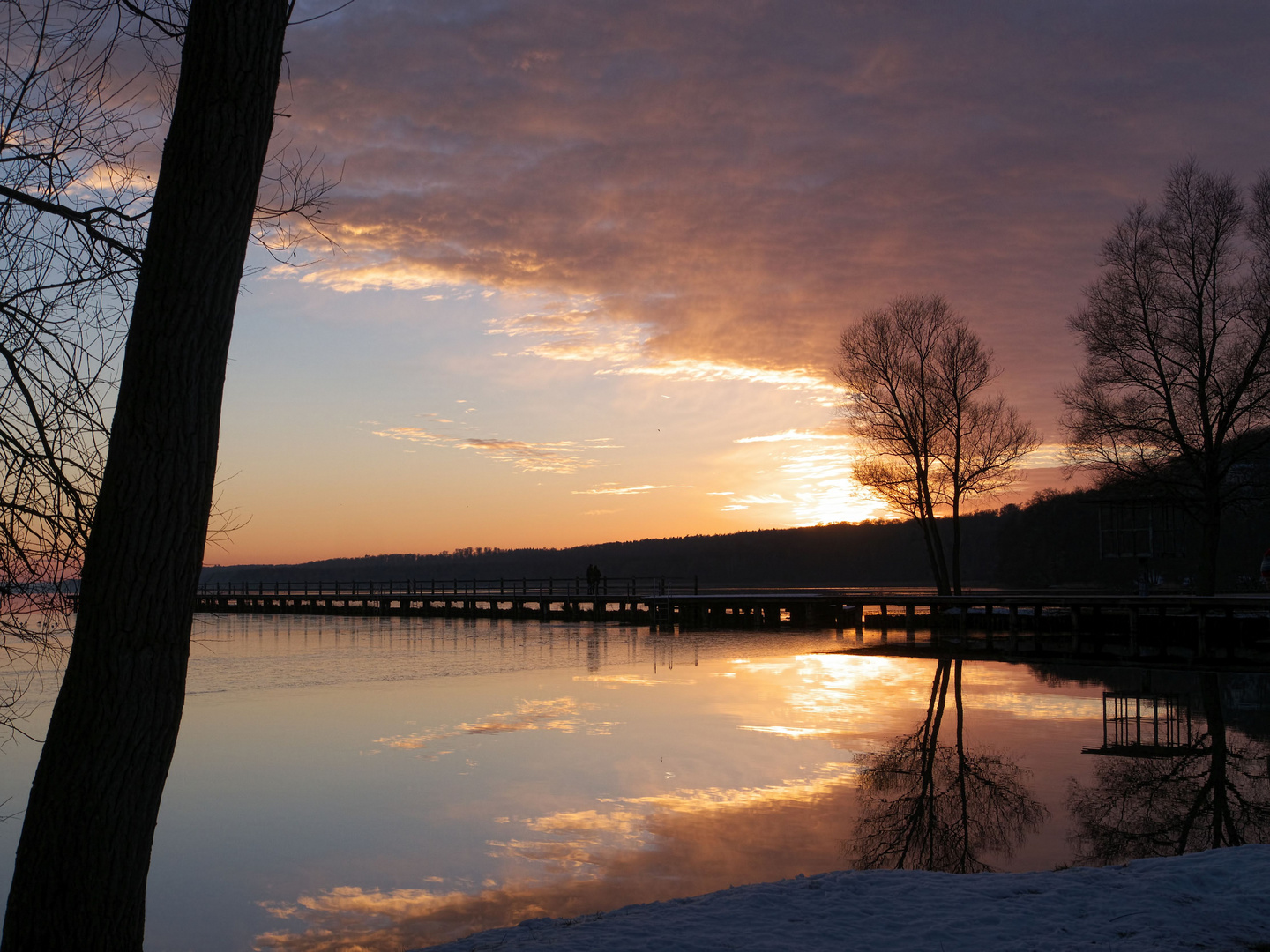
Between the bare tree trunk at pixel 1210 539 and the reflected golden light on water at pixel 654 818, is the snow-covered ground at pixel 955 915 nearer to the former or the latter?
the reflected golden light on water at pixel 654 818

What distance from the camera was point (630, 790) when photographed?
10.2 metres

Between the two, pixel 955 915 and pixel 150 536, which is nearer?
pixel 150 536

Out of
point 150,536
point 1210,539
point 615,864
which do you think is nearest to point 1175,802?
point 615,864

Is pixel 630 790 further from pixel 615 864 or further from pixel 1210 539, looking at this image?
pixel 1210 539

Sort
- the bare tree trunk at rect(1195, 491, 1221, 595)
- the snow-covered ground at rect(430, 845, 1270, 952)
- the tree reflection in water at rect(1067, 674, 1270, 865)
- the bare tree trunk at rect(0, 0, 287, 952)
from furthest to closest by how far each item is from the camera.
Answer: the bare tree trunk at rect(1195, 491, 1221, 595) → the tree reflection in water at rect(1067, 674, 1270, 865) → the snow-covered ground at rect(430, 845, 1270, 952) → the bare tree trunk at rect(0, 0, 287, 952)

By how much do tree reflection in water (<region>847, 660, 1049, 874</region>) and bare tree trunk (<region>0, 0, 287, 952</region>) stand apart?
5.40m

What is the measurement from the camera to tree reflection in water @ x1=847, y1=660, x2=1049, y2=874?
25.2ft

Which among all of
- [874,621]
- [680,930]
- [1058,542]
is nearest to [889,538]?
[1058,542]

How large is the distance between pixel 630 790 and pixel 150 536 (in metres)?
7.24

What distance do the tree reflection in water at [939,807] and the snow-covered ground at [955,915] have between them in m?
1.35

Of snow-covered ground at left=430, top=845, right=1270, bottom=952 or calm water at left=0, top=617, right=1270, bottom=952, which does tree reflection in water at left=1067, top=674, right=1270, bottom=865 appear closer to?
calm water at left=0, top=617, right=1270, bottom=952

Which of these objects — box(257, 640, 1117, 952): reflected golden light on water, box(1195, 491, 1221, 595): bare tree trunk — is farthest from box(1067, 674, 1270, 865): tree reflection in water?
box(1195, 491, 1221, 595): bare tree trunk

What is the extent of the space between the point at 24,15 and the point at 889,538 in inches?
5336

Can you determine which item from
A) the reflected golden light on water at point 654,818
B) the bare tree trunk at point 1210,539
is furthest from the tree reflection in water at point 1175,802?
the bare tree trunk at point 1210,539
